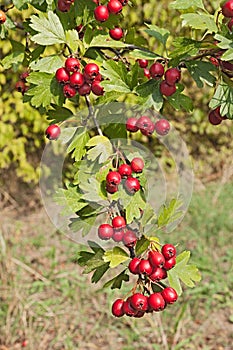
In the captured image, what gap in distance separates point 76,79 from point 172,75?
0.59 ft

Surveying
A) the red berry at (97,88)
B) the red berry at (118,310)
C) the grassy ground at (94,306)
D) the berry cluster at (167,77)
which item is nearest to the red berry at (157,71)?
the berry cluster at (167,77)

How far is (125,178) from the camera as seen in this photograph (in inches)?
41.5

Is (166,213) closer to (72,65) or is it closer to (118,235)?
(118,235)

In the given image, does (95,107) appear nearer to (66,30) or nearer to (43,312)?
(66,30)

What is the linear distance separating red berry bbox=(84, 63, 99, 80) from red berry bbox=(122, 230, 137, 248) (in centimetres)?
31

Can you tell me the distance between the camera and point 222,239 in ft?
11.7

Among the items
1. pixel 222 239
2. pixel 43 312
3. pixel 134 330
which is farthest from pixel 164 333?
pixel 222 239

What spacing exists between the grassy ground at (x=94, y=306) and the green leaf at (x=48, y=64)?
1.84m

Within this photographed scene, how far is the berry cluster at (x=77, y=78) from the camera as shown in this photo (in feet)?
3.56

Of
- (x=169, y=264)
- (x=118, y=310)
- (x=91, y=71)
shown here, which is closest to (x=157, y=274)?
(x=169, y=264)

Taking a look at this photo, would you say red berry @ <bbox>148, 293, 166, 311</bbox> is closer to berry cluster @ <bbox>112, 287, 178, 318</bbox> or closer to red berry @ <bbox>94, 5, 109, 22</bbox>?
berry cluster @ <bbox>112, 287, 178, 318</bbox>

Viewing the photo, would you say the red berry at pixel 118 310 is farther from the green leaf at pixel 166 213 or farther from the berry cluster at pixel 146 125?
the berry cluster at pixel 146 125

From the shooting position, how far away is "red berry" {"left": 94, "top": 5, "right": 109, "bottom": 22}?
44.0 inches

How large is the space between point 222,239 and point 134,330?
0.99m
